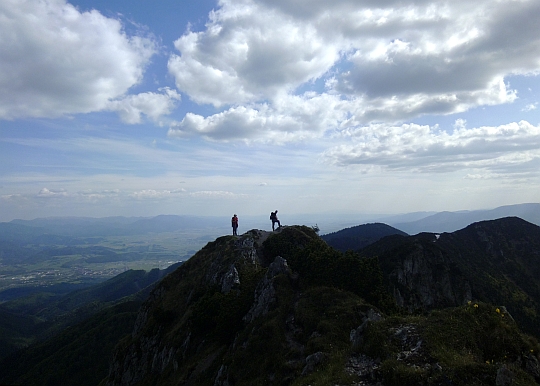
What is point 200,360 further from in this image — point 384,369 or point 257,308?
point 384,369

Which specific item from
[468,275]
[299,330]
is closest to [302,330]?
[299,330]

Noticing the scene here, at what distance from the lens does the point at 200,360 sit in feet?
99.5

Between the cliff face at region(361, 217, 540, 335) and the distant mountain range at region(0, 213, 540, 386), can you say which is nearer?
the distant mountain range at region(0, 213, 540, 386)

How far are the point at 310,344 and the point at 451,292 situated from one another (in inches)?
3694

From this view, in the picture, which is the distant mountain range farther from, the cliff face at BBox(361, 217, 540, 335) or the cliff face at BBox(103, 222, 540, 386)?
the cliff face at BBox(361, 217, 540, 335)

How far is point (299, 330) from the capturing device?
2541 cm

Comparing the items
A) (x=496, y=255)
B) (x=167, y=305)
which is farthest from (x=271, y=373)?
(x=496, y=255)

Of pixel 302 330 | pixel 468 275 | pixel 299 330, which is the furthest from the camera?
pixel 468 275

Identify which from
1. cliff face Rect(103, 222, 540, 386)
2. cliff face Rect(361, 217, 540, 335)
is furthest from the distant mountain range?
cliff face Rect(361, 217, 540, 335)

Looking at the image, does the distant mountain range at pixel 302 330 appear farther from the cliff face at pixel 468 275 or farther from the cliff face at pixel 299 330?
the cliff face at pixel 468 275

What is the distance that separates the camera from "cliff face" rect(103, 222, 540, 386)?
1561 cm

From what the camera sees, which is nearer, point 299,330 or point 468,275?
point 299,330

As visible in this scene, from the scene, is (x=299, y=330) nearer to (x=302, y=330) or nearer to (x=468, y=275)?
(x=302, y=330)

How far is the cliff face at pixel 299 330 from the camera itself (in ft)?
51.2
